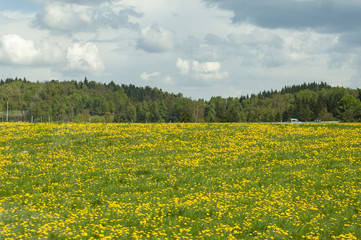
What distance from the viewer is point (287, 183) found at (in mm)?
17531

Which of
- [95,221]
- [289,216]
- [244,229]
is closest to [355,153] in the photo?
[289,216]

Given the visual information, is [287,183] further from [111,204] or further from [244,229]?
[111,204]

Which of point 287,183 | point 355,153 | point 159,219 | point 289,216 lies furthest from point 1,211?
point 355,153

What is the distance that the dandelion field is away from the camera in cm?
1135

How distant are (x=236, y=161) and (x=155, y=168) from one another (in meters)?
5.74

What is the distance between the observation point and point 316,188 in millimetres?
16891

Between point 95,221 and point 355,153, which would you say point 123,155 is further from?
point 355,153

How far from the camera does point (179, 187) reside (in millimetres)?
16641

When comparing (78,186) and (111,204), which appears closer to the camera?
(111,204)

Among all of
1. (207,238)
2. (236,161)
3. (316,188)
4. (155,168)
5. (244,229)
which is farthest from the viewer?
(236,161)

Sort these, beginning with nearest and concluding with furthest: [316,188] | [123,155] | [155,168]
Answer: [316,188]
[155,168]
[123,155]

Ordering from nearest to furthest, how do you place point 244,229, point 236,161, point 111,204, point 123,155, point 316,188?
point 244,229, point 111,204, point 316,188, point 236,161, point 123,155

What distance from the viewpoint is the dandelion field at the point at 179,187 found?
37.2 ft

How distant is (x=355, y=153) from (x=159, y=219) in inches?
742
